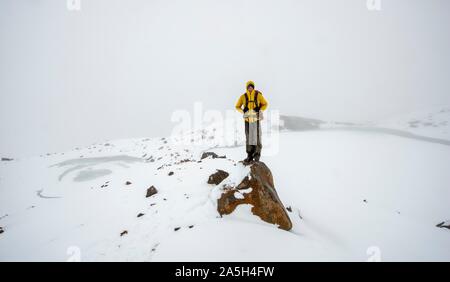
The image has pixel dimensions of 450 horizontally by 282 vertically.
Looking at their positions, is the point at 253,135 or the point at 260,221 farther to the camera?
the point at 253,135

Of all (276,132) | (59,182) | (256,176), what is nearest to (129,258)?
(256,176)

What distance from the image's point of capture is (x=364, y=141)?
81.4ft

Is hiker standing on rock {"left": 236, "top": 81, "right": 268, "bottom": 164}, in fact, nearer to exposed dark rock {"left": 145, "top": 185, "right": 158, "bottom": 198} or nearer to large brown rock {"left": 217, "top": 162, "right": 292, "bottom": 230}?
large brown rock {"left": 217, "top": 162, "right": 292, "bottom": 230}

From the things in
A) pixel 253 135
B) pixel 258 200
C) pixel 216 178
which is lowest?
pixel 216 178

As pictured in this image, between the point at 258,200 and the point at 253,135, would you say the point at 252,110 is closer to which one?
the point at 253,135

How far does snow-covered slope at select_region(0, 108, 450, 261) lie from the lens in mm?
6930

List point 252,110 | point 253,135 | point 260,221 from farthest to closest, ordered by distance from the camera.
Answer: point 253,135
point 252,110
point 260,221

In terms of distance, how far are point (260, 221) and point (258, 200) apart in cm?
75

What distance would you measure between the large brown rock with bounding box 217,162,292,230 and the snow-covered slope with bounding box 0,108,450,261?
318 mm

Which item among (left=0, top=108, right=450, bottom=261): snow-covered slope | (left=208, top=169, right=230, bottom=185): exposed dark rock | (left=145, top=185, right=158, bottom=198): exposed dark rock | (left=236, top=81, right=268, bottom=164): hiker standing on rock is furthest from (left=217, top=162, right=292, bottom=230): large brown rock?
(left=145, top=185, right=158, bottom=198): exposed dark rock

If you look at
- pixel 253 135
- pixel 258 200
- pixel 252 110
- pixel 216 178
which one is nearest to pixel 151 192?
pixel 216 178

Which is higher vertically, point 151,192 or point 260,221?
point 260,221

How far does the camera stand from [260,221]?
7727mm

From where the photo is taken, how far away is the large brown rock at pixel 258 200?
25.5ft
